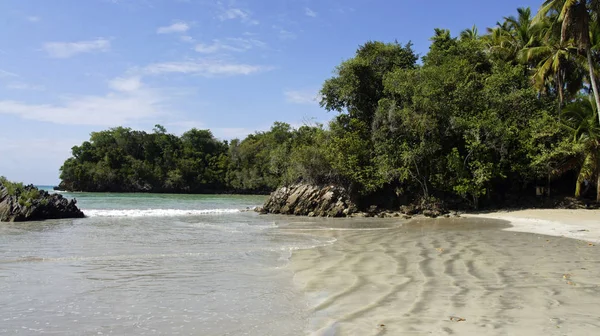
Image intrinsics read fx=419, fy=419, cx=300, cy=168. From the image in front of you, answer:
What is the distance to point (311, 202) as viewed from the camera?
29.7 m

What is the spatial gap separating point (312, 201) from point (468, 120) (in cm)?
1173

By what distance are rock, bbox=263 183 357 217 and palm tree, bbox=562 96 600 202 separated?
13.6 metres

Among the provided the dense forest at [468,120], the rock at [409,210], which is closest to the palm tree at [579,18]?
the dense forest at [468,120]

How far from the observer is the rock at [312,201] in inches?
1110

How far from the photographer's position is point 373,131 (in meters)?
29.9

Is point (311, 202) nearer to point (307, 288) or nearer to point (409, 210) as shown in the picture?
point (409, 210)

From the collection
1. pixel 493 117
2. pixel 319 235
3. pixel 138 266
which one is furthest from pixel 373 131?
pixel 138 266

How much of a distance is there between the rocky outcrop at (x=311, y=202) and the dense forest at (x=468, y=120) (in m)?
1.02

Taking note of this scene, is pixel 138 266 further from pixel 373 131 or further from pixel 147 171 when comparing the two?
pixel 147 171

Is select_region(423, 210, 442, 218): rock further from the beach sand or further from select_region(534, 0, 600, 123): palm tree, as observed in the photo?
the beach sand

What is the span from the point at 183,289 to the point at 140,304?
1088 millimetres

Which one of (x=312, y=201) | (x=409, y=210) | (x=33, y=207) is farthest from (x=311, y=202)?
(x=33, y=207)

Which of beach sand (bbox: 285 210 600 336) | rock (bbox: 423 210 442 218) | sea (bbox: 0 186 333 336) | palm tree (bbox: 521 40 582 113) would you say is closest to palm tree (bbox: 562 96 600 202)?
palm tree (bbox: 521 40 582 113)

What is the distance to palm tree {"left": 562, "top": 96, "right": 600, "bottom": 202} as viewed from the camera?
78.4 feet
